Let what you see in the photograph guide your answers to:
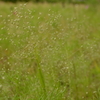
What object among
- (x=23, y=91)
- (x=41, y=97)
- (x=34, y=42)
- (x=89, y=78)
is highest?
(x=34, y=42)

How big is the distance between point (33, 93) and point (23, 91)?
0.10 meters

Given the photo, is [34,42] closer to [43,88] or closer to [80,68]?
[43,88]

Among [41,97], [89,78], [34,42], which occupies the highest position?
[34,42]

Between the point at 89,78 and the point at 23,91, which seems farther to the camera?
the point at 89,78

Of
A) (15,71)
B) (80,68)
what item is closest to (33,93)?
(15,71)

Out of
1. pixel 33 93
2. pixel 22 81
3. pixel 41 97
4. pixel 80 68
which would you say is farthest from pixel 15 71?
pixel 80 68

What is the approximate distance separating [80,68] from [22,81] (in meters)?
0.60

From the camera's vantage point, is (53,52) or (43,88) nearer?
(43,88)

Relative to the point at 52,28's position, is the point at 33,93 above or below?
below

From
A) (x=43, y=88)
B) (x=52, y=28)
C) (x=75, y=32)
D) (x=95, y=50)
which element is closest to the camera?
(x=43, y=88)

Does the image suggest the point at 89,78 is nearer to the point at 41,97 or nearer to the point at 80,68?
the point at 80,68

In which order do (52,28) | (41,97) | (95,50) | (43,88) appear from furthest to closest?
(95,50)
(52,28)
(43,88)
(41,97)

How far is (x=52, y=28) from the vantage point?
210 centimetres

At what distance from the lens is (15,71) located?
2107 mm
